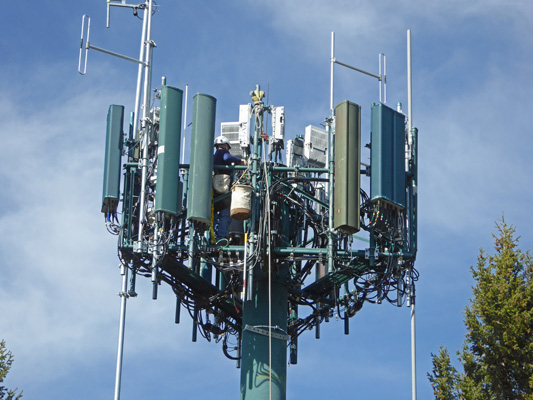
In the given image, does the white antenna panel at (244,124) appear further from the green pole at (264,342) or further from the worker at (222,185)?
the green pole at (264,342)

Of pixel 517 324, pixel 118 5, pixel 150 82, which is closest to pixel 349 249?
pixel 517 324

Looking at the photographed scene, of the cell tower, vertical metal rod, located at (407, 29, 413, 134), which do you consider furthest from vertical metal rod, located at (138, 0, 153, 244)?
vertical metal rod, located at (407, 29, 413, 134)

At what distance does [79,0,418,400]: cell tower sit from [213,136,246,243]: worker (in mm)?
193

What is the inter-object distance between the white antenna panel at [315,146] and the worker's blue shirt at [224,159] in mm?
2464

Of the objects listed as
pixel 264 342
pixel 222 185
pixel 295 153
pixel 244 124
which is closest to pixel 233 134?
pixel 244 124

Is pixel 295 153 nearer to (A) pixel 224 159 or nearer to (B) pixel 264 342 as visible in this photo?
(A) pixel 224 159

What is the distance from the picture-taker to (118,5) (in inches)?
2028

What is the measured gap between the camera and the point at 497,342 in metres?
46.2

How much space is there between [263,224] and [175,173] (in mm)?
3148

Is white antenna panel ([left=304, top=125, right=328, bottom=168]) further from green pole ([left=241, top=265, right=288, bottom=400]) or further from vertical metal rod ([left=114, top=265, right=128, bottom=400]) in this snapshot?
vertical metal rod ([left=114, top=265, right=128, bottom=400])

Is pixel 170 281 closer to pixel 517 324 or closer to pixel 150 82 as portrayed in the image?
pixel 150 82

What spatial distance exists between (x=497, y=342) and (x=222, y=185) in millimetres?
9801

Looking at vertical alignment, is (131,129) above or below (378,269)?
above

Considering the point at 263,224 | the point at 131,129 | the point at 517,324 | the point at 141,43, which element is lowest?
the point at 517,324
